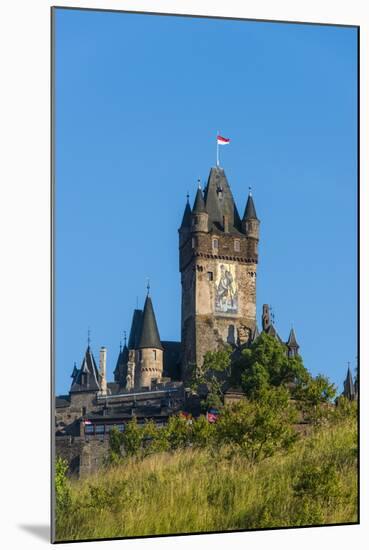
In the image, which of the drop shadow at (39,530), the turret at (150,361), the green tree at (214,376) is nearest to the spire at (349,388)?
the green tree at (214,376)

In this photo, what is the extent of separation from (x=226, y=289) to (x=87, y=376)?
1191 centimetres

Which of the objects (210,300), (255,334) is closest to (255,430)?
(255,334)

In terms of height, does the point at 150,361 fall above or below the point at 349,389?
above

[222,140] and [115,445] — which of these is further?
[115,445]

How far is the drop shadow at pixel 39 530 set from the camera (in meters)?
12.2

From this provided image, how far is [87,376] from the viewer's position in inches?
706

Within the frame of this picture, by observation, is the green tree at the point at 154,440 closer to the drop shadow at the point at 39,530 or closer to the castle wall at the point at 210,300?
the drop shadow at the point at 39,530

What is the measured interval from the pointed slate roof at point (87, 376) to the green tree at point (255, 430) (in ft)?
5.18

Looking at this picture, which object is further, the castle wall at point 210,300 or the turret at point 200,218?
the castle wall at point 210,300

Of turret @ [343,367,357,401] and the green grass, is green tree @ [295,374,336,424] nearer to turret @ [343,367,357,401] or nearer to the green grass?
turret @ [343,367,357,401]

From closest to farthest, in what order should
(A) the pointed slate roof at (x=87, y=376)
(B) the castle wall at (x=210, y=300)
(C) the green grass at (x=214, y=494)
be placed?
(C) the green grass at (x=214, y=494) < (A) the pointed slate roof at (x=87, y=376) < (B) the castle wall at (x=210, y=300)

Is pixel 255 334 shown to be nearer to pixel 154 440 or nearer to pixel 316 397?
pixel 316 397

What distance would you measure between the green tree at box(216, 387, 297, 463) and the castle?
1.17m
